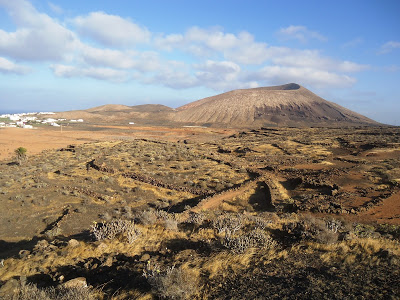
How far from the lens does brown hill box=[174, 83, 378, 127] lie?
3715 inches

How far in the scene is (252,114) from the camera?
329ft

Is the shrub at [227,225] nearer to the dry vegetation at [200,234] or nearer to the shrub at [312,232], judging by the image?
the dry vegetation at [200,234]

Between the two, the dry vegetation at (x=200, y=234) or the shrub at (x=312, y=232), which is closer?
the dry vegetation at (x=200, y=234)

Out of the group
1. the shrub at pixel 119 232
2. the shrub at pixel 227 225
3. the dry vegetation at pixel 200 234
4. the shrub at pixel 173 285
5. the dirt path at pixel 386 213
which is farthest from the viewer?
the dirt path at pixel 386 213

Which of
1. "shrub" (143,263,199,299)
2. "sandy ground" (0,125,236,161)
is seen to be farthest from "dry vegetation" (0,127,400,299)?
"sandy ground" (0,125,236,161)

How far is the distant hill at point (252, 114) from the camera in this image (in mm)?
94562

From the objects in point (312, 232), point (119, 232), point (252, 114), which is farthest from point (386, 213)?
point (252, 114)

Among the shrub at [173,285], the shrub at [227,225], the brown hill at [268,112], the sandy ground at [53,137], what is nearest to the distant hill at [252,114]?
the brown hill at [268,112]

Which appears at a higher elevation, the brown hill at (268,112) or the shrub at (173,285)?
the brown hill at (268,112)

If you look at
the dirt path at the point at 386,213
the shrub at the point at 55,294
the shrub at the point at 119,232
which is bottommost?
the dirt path at the point at 386,213

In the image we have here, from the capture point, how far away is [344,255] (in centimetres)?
588

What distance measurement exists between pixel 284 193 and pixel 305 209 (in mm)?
3430

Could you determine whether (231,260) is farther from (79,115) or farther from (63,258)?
(79,115)

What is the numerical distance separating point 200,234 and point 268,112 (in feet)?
332
